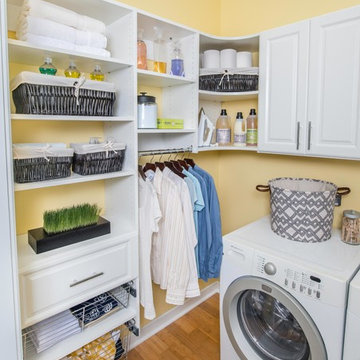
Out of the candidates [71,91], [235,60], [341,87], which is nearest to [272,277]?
[341,87]

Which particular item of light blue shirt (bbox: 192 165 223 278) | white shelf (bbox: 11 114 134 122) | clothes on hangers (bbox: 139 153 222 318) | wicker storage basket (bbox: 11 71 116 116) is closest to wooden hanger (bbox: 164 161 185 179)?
clothes on hangers (bbox: 139 153 222 318)

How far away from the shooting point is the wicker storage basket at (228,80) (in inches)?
76.9

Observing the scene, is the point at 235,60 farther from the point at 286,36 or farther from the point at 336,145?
the point at 336,145

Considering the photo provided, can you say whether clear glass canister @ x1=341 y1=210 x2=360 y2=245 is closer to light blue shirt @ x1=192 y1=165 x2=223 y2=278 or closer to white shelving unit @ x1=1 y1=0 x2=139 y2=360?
light blue shirt @ x1=192 y1=165 x2=223 y2=278

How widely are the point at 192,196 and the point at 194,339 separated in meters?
1.09

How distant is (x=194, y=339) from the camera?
2121mm

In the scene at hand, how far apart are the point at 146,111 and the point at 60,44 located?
1.78 feet

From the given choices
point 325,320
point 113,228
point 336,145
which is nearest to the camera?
point 325,320

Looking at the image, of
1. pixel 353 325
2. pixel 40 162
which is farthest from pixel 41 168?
pixel 353 325

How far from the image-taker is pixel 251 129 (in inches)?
80.8

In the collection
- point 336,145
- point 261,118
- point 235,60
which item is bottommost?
point 336,145

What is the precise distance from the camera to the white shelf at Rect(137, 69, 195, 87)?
5.45ft

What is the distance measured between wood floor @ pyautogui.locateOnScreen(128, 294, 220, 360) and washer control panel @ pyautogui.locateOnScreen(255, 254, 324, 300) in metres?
0.86

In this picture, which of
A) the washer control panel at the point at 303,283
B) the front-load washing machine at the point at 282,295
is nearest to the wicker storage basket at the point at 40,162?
the front-load washing machine at the point at 282,295
